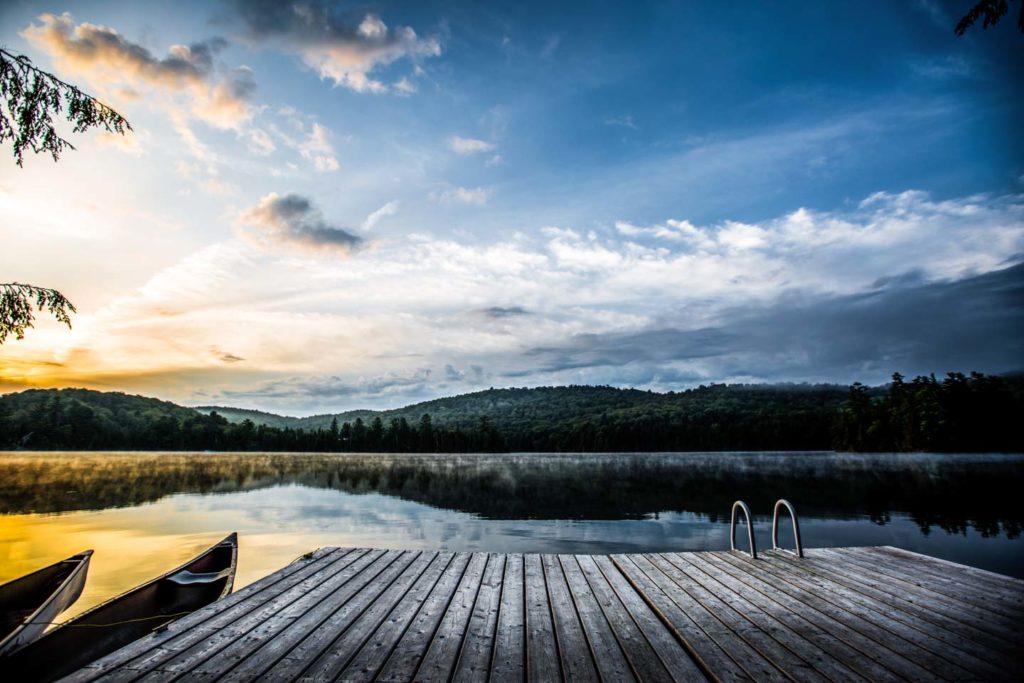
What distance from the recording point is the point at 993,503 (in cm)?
2383

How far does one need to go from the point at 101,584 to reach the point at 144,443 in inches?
5215

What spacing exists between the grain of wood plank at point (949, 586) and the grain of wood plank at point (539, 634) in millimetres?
4324

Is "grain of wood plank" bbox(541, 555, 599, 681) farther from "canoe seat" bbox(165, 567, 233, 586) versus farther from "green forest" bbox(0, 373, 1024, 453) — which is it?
"green forest" bbox(0, 373, 1024, 453)

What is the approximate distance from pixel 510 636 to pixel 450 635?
0.53 metres

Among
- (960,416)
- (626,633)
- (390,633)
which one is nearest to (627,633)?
(626,633)

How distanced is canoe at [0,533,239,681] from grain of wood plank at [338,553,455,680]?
2.66 metres

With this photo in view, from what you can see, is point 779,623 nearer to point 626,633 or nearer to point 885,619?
point 885,619

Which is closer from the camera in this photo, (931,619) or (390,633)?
(390,633)

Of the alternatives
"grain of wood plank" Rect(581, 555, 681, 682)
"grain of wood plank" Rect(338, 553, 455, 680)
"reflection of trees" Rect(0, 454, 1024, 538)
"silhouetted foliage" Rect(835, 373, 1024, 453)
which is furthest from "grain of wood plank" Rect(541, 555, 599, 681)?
"silhouetted foliage" Rect(835, 373, 1024, 453)

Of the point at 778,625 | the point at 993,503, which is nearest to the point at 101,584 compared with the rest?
the point at 778,625

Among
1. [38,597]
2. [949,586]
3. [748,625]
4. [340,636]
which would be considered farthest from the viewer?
[38,597]

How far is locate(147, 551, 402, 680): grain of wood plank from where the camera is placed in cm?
372

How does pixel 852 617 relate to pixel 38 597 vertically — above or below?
above

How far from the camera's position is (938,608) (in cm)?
525
